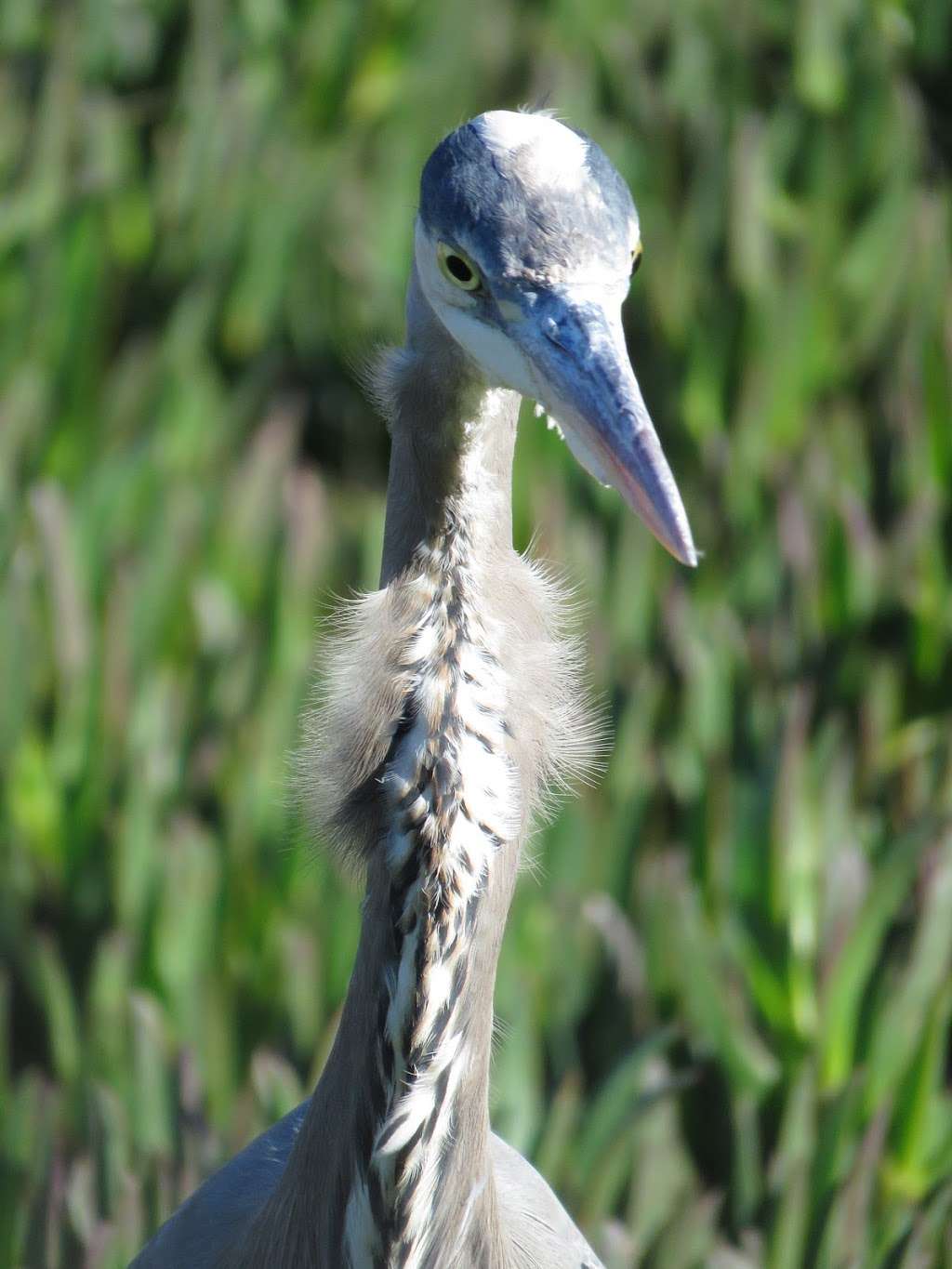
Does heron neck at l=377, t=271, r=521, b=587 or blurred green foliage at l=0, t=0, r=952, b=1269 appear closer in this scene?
heron neck at l=377, t=271, r=521, b=587

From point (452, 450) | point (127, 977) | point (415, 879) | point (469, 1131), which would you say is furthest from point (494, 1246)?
point (127, 977)

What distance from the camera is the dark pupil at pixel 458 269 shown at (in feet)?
4.18

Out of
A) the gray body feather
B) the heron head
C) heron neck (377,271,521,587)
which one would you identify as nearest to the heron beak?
the heron head

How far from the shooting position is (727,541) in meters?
3.17

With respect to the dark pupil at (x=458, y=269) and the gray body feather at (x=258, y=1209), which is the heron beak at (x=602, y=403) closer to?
the dark pupil at (x=458, y=269)

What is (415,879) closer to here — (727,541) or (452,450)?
(452,450)

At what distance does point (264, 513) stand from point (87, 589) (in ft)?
1.15

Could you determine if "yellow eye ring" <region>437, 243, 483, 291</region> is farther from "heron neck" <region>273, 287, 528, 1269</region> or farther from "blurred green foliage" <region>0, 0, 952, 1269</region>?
"blurred green foliage" <region>0, 0, 952, 1269</region>

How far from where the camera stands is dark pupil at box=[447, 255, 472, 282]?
4.18 feet

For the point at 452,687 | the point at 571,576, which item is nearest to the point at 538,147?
the point at 452,687

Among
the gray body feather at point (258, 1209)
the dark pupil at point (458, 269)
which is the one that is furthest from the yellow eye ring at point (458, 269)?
the gray body feather at point (258, 1209)

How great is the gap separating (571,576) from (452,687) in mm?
1577

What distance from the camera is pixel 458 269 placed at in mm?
1284

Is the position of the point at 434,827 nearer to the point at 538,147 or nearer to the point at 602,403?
the point at 602,403
